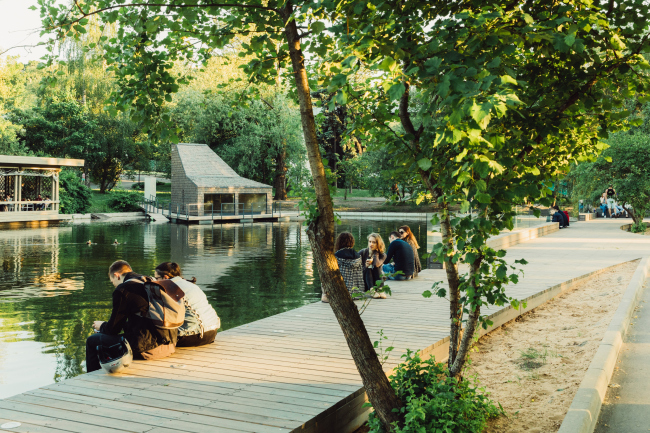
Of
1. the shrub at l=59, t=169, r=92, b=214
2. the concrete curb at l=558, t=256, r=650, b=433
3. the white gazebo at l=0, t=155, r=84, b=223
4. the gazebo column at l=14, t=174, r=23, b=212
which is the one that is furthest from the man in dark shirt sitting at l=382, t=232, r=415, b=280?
the shrub at l=59, t=169, r=92, b=214

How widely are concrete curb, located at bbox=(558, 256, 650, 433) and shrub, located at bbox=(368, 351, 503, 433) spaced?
642 mm

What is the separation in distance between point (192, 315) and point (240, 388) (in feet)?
4.78

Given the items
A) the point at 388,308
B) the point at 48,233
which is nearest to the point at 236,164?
the point at 48,233

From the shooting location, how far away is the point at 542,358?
6.90 meters

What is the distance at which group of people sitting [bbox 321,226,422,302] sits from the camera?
9.23 meters

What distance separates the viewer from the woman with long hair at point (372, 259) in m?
9.92

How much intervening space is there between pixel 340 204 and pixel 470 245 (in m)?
53.7

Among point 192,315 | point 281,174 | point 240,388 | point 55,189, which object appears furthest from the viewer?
point 281,174

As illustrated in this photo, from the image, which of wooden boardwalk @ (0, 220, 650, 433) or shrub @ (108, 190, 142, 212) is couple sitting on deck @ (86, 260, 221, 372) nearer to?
wooden boardwalk @ (0, 220, 650, 433)

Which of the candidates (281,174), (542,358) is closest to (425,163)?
(542,358)

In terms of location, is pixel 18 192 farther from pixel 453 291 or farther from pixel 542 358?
pixel 453 291

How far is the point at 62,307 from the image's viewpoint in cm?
1201

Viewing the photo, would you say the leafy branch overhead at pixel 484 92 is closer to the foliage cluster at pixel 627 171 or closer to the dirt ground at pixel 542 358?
the dirt ground at pixel 542 358

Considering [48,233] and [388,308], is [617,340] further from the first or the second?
[48,233]
